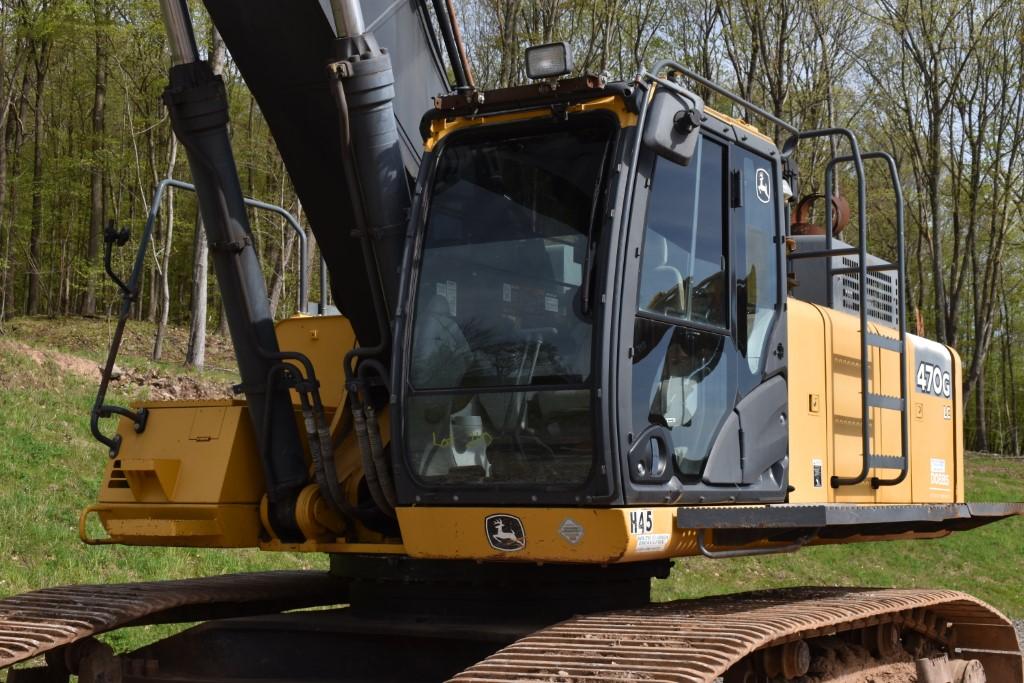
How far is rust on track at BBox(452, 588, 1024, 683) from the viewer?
4.08m

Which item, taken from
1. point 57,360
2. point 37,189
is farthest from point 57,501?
point 37,189

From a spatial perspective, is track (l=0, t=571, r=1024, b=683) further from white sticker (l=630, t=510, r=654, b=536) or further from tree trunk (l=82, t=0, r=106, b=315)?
tree trunk (l=82, t=0, r=106, b=315)

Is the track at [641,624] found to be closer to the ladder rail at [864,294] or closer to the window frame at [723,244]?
the ladder rail at [864,294]

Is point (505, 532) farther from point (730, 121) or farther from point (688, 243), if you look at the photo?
point (730, 121)

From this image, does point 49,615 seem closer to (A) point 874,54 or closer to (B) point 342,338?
(B) point 342,338

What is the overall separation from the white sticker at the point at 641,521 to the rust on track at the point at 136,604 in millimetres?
2187

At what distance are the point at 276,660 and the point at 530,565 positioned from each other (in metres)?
1.34

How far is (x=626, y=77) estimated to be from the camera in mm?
18953

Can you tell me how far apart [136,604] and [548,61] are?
2876 millimetres

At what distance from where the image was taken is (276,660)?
19.0ft

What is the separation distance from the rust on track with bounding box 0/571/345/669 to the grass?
2928 millimetres

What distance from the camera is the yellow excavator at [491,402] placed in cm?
474

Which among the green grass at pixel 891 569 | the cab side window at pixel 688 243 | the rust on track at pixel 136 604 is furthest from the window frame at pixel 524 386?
the green grass at pixel 891 569

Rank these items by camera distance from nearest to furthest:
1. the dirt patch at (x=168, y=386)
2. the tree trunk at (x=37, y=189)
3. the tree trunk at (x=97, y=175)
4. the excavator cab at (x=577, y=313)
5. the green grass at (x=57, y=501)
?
the excavator cab at (x=577, y=313) → the green grass at (x=57, y=501) → the dirt patch at (x=168, y=386) → the tree trunk at (x=97, y=175) → the tree trunk at (x=37, y=189)
